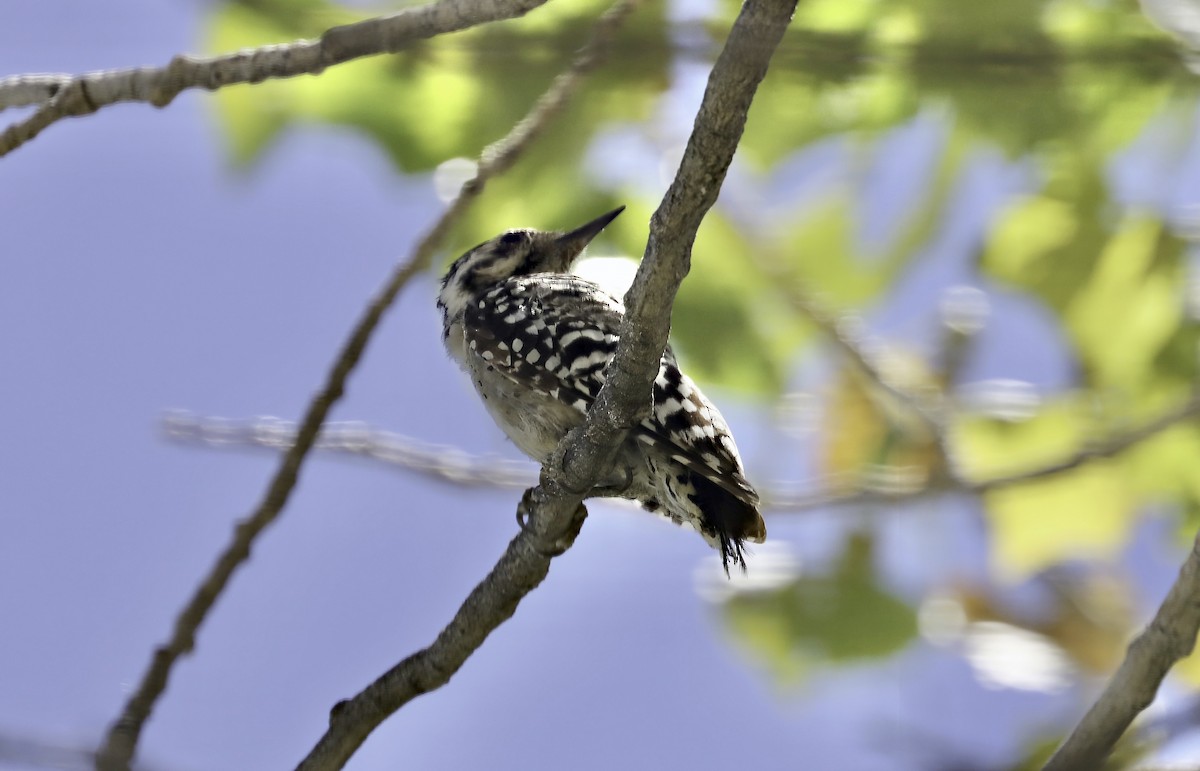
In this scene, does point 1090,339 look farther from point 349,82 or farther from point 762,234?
point 349,82

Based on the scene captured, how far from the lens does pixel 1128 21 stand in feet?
8.87

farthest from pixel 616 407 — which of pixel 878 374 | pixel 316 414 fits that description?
pixel 878 374

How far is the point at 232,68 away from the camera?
2.90 meters

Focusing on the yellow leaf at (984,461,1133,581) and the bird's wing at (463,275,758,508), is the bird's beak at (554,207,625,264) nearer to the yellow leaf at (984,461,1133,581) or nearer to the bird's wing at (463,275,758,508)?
the bird's wing at (463,275,758,508)

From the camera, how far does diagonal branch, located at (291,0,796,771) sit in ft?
6.25

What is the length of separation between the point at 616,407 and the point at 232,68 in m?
1.29

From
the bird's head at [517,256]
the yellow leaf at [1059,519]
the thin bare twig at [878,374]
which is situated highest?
the bird's head at [517,256]

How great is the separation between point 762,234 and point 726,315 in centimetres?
33

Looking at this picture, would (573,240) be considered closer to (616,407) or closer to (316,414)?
(316,414)

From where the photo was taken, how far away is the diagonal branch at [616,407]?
6.25ft

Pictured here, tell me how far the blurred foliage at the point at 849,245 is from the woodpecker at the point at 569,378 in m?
0.22

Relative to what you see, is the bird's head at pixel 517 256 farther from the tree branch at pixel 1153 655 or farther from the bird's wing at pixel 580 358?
the tree branch at pixel 1153 655

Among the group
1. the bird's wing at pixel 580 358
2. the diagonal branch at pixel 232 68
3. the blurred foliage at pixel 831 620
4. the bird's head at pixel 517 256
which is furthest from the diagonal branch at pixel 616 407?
the bird's head at pixel 517 256

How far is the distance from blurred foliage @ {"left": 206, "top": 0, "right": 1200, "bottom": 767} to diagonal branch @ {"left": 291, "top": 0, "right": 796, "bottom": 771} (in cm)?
94
